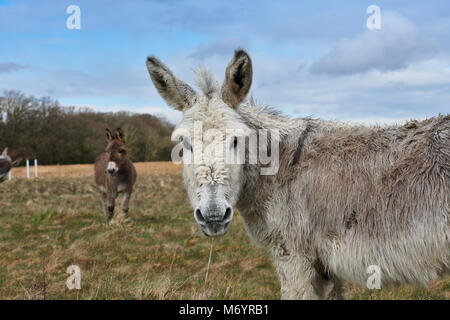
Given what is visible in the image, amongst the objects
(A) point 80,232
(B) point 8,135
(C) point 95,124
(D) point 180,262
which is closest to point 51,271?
(D) point 180,262

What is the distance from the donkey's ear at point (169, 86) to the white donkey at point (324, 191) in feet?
0.04

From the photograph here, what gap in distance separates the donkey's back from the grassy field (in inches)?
71.1

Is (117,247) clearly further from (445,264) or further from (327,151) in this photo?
(445,264)

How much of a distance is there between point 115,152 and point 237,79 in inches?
366

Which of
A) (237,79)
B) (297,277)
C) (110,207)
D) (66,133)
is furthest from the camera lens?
(66,133)

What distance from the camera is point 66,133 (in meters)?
41.8

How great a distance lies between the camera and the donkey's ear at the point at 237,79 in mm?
3703

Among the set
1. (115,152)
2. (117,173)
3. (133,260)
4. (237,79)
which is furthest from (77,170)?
(237,79)

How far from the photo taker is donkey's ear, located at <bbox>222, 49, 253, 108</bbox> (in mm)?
3703

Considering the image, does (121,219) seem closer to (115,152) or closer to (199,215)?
(115,152)

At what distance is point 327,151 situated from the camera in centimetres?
387

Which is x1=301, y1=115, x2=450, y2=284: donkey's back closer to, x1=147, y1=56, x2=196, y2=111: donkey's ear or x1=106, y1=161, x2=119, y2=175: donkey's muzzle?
x1=147, y1=56, x2=196, y2=111: donkey's ear

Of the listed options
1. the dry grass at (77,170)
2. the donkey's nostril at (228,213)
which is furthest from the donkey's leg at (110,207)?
the dry grass at (77,170)

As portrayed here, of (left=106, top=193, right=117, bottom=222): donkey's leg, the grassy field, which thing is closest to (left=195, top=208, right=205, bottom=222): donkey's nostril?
the grassy field
